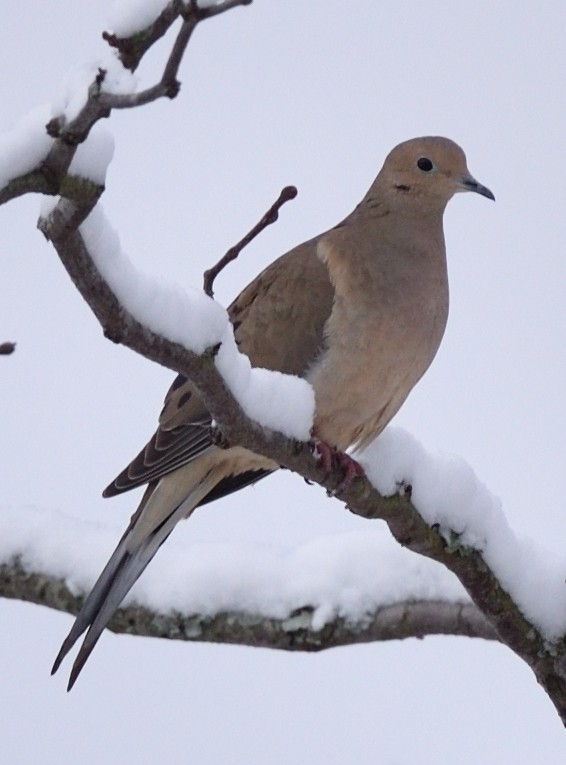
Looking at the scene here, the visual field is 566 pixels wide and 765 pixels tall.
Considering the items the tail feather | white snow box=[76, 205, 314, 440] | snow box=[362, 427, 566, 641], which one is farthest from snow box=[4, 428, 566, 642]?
white snow box=[76, 205, 314, 440]

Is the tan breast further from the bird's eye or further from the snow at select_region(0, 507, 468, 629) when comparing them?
the bird's eye

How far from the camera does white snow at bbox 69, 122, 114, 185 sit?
5.72ft

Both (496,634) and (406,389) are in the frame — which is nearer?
(496,634)

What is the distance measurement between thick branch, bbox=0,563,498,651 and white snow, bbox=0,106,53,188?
68.2 inches

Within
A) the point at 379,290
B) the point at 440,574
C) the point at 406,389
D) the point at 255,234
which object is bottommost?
the point at 440,574

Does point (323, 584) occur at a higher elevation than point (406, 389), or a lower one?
lower

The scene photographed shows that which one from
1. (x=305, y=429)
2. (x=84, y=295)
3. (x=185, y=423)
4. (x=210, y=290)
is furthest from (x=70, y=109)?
(x=185, y=423)

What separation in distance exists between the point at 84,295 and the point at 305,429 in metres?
0.75

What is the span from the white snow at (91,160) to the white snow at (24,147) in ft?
0.14

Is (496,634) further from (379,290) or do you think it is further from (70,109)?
(70,109)

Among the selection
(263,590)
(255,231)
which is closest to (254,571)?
(263,590)

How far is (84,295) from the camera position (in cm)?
195

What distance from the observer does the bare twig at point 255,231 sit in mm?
1913

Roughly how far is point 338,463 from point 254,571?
568 millimetres
